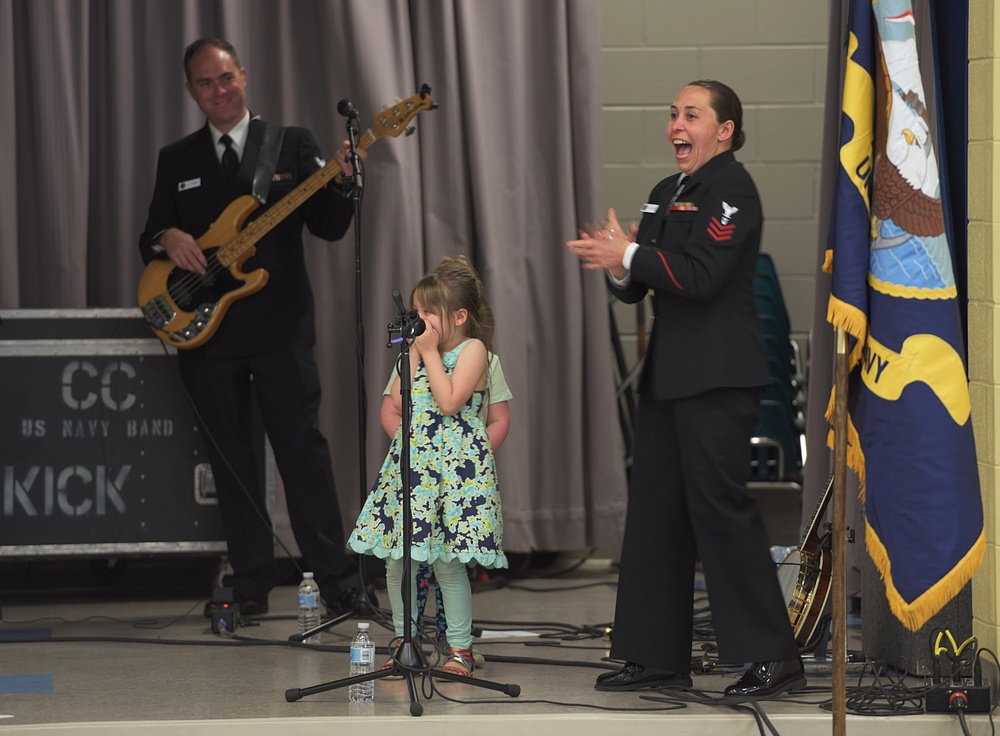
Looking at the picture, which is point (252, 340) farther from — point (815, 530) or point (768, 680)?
point (768, 680)

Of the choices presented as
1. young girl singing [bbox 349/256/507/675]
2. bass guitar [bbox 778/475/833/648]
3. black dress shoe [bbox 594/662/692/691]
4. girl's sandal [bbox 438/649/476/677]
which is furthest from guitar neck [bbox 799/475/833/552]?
girl's sandal [bbox 438/649/476/677]

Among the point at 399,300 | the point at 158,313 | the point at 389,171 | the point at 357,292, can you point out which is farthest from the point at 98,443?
the point at 399,300

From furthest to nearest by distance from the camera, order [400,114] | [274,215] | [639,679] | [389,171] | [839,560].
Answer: [389,171] < [274,215] < [400,114] < [639,679] < [839,560]

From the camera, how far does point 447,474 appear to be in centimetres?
360

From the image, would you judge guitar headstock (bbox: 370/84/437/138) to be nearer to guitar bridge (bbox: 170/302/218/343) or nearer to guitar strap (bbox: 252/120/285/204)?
guitar strap (bbox: 252/120/285/204)

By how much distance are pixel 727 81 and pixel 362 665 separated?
11.3 feet

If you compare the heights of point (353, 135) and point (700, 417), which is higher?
point (353, 135)

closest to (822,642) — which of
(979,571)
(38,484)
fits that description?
(979,571)

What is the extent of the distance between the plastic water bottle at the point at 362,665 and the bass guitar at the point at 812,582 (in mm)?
1082

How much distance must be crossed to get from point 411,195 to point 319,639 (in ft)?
5.51

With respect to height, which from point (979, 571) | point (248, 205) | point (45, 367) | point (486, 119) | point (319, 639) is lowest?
point (319, 639)

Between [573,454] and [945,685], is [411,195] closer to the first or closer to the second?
[573,454]

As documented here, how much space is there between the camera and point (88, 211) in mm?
5043

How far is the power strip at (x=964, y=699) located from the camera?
324 centimetres
